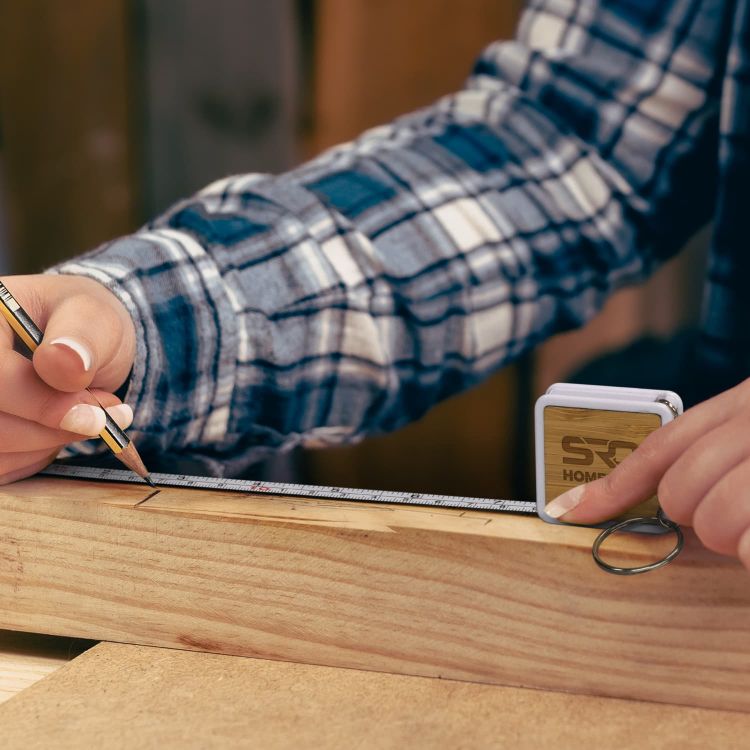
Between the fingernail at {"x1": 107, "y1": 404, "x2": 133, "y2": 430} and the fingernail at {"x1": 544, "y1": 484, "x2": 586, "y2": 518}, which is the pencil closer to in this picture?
the fingernail at {"x1": 107, "y1": 404, "x2": 133, "y2": 430}

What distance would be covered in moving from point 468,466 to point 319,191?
0.76 metres

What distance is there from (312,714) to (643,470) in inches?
7.5

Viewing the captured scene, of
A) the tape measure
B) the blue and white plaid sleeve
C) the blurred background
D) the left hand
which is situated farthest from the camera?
the blurred background

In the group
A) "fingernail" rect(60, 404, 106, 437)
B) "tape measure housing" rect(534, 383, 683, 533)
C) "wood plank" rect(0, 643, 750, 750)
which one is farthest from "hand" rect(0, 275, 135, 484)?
"tape measure housing" rect(534, 383, 683, 533)

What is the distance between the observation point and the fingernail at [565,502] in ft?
1.57

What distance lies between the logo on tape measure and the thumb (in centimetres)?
25

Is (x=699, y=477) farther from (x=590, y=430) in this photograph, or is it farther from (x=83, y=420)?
(x=83, y=420)

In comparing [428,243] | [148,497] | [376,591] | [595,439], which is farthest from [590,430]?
[428,243]

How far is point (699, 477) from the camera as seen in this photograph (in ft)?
1.38

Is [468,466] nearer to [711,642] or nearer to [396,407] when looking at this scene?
[396,407]

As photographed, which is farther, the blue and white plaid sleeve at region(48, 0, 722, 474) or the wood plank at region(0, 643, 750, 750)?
the blue and white plaid sleeve at region(48, 0, 722, 474)

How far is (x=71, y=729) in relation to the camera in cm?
43

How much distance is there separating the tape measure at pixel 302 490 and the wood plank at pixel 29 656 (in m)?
0.10

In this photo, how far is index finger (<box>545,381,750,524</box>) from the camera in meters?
0.44
